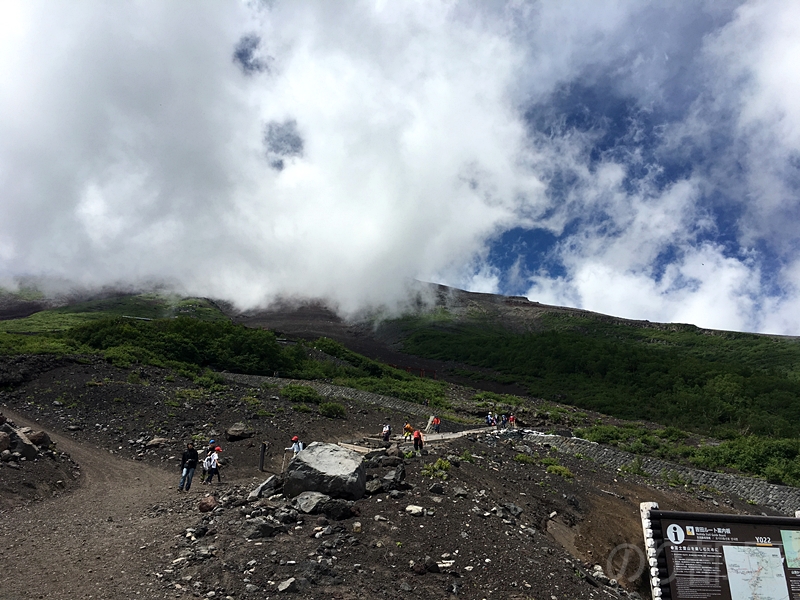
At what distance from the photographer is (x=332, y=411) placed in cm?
2956

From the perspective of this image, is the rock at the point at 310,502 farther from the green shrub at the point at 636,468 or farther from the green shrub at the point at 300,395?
the green shrub at the point at 636,468

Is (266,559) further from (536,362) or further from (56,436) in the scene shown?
(536,362)

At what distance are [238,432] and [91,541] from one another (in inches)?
479

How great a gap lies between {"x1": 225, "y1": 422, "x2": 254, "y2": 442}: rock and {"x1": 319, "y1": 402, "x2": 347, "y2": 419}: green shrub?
671 centimetres

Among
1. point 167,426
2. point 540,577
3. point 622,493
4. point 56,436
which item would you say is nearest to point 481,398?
point 622,493

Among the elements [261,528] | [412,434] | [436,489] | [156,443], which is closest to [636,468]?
[412,434]

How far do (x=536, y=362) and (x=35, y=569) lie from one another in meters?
83.3

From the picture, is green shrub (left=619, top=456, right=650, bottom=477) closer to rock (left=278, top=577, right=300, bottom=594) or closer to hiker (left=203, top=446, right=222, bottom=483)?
hiker (left=203, top=446, right=222, bottom=483)

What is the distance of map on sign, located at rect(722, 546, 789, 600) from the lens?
24.7 ft

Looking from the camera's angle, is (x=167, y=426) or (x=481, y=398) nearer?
(x=167, y=426)

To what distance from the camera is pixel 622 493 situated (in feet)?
72.8

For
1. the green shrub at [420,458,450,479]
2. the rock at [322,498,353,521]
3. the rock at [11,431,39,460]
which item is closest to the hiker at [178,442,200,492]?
the rock at [11,431,39,460]

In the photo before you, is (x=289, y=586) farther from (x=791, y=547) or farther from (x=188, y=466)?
(x=188, y=466)

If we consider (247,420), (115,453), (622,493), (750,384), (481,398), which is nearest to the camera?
(115,453)
